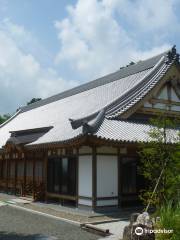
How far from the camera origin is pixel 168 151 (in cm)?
1220

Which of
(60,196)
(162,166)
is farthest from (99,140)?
(60,196)

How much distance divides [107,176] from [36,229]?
473 centimetres

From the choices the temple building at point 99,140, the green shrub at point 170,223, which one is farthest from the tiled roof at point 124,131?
the green shrub at point 170,223

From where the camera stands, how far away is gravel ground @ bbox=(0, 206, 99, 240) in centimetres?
1097

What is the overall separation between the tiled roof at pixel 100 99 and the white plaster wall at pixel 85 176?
3.92 feet

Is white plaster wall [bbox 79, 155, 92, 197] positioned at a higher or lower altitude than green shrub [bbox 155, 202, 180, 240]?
higher

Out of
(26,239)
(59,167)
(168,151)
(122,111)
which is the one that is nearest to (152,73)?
(122,111)

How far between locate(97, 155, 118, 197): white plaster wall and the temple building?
1.6 inches

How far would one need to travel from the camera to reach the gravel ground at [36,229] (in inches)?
432

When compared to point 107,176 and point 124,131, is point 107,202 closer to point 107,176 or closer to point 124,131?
point 107,176

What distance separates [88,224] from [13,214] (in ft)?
14.6

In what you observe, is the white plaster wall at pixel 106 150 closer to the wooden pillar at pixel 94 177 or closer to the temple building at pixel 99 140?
the temple building at pixel 99 140

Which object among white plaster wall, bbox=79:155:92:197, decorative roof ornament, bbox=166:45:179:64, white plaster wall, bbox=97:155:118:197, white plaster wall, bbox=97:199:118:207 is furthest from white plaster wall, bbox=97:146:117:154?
decorative roof ornament, bbox=166:45:179:64

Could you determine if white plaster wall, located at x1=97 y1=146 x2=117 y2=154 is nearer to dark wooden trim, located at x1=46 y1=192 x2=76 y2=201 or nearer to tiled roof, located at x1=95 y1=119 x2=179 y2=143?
tiled roof, located at x1=95 y1=119 x2=179 y2=143
